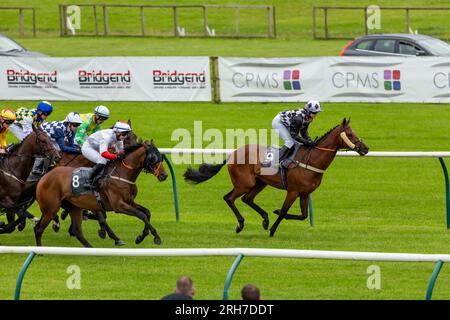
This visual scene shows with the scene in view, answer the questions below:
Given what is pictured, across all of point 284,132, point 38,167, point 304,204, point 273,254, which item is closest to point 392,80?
point 284,132

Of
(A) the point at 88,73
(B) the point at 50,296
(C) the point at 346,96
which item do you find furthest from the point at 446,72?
(B) the point at 50,296

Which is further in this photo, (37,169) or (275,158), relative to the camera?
(275,158)

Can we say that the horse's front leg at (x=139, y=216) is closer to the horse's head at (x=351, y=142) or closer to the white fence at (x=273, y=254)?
the horse's head at (x=351, y=142)

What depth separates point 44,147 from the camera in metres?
13.2

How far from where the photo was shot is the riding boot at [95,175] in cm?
1278

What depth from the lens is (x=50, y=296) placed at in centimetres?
1034

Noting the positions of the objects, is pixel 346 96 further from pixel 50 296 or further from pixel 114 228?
pixel 50 296

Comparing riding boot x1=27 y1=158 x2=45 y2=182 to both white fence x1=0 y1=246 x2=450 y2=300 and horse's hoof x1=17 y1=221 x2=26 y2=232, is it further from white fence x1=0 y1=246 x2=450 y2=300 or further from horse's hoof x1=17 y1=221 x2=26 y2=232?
white fence x1=0 y1=246 x2=450 y2=300

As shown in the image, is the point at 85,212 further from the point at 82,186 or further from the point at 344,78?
the point at 344,78

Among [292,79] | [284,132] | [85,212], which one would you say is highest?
[292,79]

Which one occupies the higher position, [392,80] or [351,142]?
[392,80]

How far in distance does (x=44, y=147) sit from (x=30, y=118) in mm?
1003
